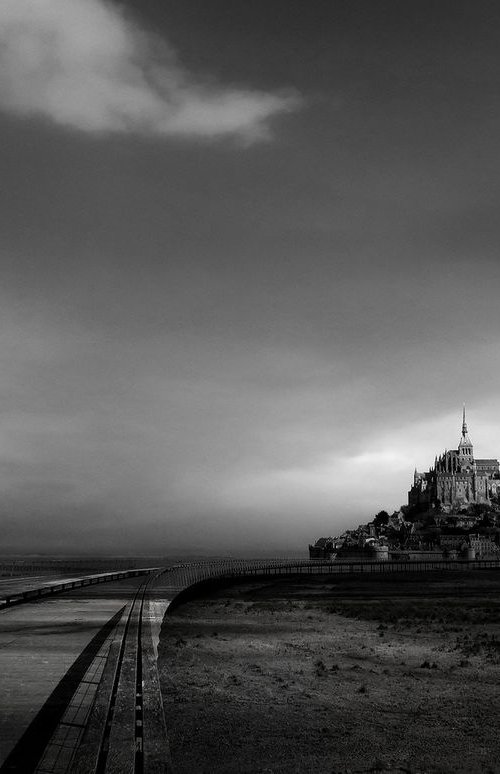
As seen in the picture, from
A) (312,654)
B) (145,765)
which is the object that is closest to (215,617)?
(312,654)

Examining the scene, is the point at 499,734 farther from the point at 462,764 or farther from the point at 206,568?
the point at 206,568

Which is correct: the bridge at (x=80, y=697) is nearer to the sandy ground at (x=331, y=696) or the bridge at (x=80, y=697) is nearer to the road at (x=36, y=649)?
the road at (x=36, y=649)

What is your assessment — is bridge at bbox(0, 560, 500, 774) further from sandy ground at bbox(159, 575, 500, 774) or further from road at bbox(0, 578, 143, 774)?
sandy ground at bbox(159, 575, 500, 774)

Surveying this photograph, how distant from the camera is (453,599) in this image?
5822cm

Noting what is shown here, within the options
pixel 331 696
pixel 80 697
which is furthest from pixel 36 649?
pixel 331 696

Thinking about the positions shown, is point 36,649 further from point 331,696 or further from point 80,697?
point 331,696

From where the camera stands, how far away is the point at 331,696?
1823 cm

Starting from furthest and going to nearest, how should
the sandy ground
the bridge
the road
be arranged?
1. the sandy ground
2. the road
3. the bridge

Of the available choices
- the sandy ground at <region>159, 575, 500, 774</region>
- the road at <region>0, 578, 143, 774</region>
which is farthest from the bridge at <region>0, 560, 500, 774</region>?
the sandy ground at <region>159, 575, 500, 774</region>

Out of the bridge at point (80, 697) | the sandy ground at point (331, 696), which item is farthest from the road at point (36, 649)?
the sandy ground at point (331, 696)

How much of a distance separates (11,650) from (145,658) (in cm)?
393

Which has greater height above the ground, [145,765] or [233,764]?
[145,765]

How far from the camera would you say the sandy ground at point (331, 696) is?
13.1m

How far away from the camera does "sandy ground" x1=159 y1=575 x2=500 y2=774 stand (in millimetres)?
13078
